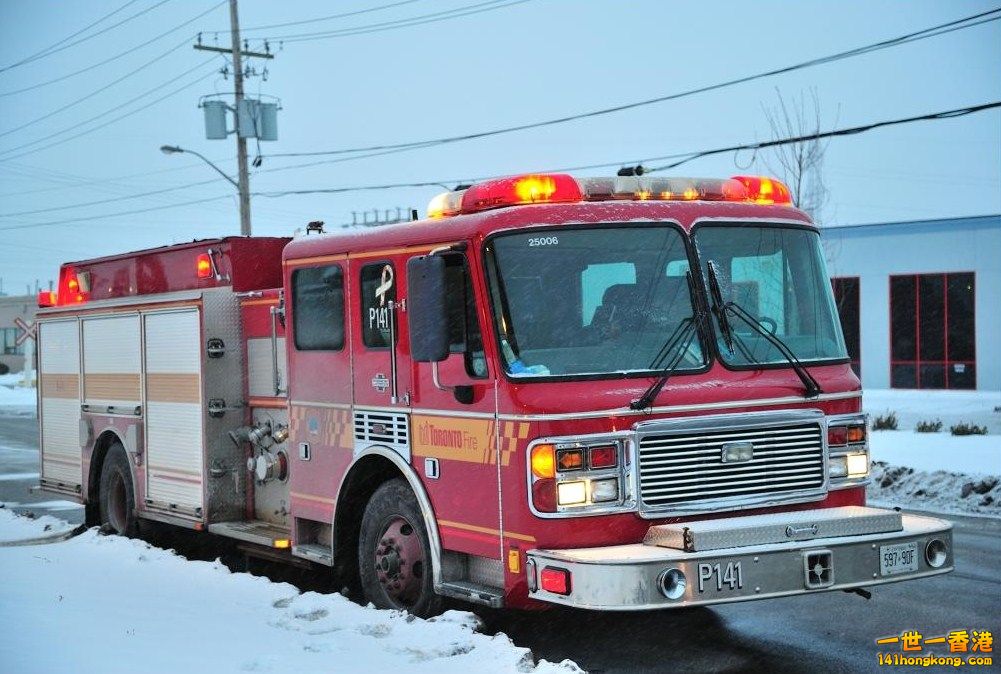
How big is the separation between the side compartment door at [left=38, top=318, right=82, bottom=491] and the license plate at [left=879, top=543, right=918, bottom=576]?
8.11m

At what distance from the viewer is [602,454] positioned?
6449mm

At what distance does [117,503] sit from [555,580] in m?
6.44

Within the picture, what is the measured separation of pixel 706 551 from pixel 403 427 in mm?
2210

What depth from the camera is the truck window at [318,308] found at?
8320 millimetres

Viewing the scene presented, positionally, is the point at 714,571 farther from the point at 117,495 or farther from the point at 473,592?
the point at 117,495

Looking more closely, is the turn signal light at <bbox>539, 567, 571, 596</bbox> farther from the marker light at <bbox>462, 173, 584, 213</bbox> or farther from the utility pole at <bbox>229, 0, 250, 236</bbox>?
the utility pole at <bbox>229, 0, 250, 236</bbox>

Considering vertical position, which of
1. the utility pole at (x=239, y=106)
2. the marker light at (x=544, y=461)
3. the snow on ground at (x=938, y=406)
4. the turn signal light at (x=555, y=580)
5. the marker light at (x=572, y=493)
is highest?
the utility pole at (x=239, y=106)

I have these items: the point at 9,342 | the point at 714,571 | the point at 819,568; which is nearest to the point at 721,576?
the point at 714,571

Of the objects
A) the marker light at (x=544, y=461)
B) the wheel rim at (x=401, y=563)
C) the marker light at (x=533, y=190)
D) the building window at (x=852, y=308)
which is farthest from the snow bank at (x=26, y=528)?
the building window at (x=852, y=308)

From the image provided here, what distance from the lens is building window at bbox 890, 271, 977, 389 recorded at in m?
33.7

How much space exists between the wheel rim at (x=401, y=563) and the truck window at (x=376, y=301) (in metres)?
1.10

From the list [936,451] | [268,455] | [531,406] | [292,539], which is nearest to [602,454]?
[531,406]

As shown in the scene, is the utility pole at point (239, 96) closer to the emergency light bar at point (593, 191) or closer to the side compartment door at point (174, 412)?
the side compartment door at point (174, 412)

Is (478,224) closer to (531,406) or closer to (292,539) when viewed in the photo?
(531,406)
